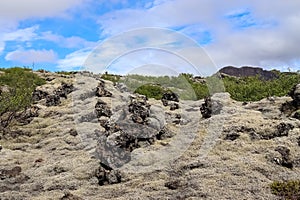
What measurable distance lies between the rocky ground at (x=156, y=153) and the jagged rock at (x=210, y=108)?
0.24ft

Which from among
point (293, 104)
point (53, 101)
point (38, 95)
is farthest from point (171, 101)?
point (38, 95)

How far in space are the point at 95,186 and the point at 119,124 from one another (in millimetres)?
5271

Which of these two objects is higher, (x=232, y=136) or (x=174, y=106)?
(x=174, y=106)

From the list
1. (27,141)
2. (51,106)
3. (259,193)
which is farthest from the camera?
(51,106)

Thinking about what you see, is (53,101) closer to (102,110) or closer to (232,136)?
(102,110)

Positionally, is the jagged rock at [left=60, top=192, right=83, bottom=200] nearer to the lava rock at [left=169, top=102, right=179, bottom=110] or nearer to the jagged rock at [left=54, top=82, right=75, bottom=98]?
the lava rock at [left=169, top=102, right=179, bottom=110]

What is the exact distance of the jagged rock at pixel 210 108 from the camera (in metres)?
31.3

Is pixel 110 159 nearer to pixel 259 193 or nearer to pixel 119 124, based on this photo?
pixel 119 124

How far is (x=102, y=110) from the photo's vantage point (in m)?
35.5

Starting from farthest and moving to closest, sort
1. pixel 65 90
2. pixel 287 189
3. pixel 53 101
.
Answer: pixel 65 90 < pixel 53 101 < pixel 287 189

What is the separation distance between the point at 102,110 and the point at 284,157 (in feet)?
55.6

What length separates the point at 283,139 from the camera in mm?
→ 25141

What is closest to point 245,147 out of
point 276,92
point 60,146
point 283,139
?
point 283,139

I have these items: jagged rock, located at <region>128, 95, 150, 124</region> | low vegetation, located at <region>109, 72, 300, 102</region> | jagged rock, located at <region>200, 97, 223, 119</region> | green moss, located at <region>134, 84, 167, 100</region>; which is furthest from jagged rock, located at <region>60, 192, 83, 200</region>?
green moss, located at <region>134, 84, 167, 100</region>
